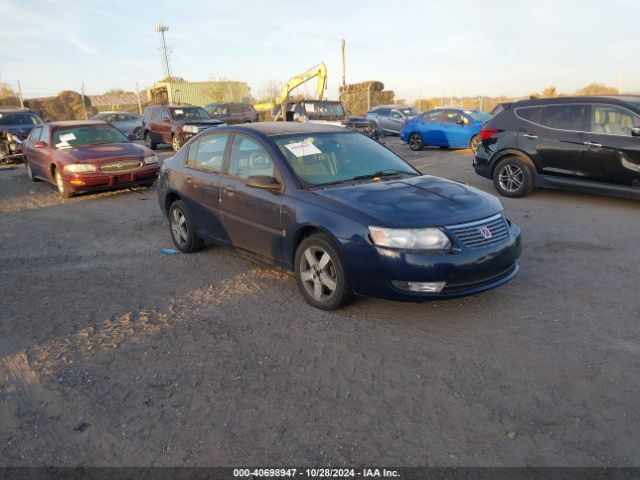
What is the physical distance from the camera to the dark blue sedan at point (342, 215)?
13.0 feet

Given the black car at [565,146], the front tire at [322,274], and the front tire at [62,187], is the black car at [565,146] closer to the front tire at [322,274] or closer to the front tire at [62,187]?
the front tire at [322,274]

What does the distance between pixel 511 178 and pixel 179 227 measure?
593 cm

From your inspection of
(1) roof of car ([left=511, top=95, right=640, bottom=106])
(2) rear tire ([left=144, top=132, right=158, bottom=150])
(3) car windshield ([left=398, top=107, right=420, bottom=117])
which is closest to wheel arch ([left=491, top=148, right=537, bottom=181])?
(1) roof of car ([left=511, top=95, right=640, bottom=106])

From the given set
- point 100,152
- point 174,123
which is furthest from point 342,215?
point 174,123

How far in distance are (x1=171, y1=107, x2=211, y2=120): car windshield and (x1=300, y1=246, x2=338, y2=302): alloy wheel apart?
15.2 metres

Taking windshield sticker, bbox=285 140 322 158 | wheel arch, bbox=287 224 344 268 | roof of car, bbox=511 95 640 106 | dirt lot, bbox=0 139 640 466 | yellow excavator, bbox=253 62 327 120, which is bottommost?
dirt lot, bbox=0 139 640 466

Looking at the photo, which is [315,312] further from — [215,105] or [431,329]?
[215,105]

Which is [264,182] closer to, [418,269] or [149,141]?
[418,269]

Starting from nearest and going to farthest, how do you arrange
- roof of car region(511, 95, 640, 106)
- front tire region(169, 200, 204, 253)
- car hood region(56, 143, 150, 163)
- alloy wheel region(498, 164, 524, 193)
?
front tire region(169, 200, 204, 253)
roof of car region(511, 95, 640, 106)
alloy wheel region(498, 164, 524, 193)
car hood region(56, 143, 150, 163)

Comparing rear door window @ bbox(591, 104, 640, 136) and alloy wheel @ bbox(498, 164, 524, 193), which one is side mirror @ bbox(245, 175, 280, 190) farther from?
rear door window @ bbox(591, 104, 640, 136)

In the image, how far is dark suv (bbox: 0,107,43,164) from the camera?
16406 millimetres

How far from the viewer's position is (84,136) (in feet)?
35.7

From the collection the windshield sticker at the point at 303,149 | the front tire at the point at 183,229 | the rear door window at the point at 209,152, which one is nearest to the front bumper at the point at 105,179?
the front tire at the point at 183,229

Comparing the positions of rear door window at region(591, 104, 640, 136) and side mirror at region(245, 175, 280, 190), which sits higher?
rear door window at region(591, 104, 640, 136)
